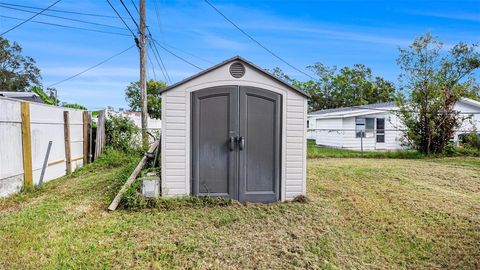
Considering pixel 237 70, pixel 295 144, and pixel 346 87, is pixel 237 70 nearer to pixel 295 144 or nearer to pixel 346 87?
pixel 295 144

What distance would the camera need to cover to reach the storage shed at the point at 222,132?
462 cm

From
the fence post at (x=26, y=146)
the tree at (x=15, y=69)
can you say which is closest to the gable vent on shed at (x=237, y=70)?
the fence post at (x=26, y=146)

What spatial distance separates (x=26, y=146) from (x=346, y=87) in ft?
87.9

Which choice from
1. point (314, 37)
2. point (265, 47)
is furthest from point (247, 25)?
point (314, 37)

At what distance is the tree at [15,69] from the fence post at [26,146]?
26.5 m

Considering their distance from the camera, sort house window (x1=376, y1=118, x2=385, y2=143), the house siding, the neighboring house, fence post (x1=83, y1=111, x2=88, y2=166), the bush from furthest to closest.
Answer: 1. the house siding
2. house window (x1=376, y1=118, x2=385, y2=143)
3. the neighboring house
4. the bush
5. fence post (x1=83, y1=111, x2=88, y2=166)

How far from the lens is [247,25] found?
1252 centimetres

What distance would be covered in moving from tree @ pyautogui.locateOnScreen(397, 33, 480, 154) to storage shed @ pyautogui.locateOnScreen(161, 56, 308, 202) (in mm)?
9551

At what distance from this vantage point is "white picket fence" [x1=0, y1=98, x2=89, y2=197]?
499 cm

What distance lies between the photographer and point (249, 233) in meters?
3.51

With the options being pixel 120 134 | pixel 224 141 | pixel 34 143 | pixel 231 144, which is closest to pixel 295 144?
pixel 231 144

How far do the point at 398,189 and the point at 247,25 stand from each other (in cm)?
920

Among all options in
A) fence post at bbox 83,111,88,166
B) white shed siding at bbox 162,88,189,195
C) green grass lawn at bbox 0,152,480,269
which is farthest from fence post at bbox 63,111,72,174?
white shed siding at bbox 162,88,189,195

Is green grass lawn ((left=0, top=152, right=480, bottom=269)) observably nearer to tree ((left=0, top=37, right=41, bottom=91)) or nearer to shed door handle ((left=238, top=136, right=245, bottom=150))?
shed door handle ((left=238, top=136, right=245, bottom=150))
